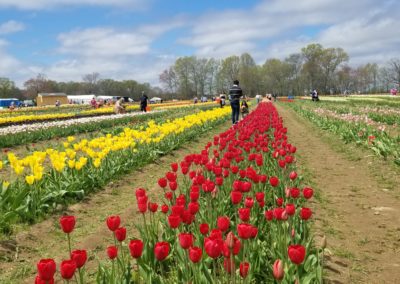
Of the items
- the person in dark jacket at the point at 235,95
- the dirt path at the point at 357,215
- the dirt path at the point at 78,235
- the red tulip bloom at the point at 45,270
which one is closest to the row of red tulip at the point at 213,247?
the red tulip bloom at the point at 45,270

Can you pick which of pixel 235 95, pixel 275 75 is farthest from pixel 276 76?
pixel 235 95

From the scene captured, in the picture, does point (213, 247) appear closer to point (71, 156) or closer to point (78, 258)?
point (78, 258)

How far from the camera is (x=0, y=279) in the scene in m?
3.87

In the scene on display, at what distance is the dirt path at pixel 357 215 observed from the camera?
148 inches

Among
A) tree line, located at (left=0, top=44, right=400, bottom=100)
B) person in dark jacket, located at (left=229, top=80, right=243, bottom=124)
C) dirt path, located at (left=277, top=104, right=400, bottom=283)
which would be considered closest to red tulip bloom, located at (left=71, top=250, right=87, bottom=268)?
dirt path, located at (left=277, top=104, right=400, bottom=283)

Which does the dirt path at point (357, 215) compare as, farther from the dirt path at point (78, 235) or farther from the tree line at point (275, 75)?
the tree line at point (275, 75)

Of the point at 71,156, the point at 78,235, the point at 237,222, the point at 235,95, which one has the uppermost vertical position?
the point at 235,95

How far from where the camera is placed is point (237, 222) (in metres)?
3.81

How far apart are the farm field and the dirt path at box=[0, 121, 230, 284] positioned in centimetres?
1

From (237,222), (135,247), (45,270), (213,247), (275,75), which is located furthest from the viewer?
(275,75)

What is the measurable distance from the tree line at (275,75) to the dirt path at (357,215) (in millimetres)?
90940

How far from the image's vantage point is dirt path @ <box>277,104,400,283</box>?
3771 millimetres

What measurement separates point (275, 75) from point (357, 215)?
10056 cm

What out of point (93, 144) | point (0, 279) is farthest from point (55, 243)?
point (93, 144)
